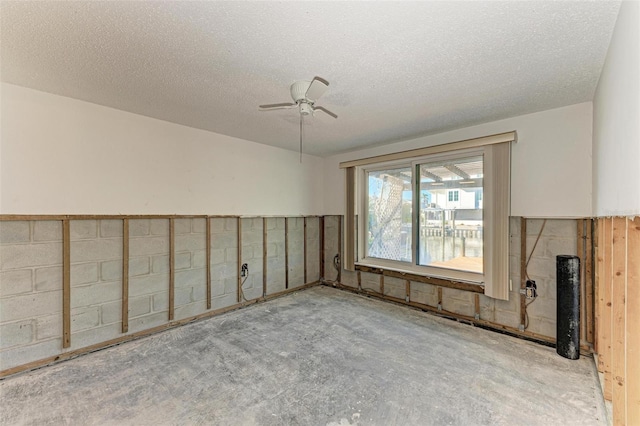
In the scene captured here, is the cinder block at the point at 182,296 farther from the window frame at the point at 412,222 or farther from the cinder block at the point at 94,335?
the window frame at the point at 412,222

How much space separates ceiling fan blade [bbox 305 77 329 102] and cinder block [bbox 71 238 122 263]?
270 cm

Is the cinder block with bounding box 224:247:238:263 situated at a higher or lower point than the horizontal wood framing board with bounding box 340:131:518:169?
lower

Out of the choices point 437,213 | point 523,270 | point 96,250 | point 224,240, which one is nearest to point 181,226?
point 224,240

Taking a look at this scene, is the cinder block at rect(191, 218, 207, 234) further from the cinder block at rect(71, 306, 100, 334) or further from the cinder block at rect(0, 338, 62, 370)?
the cinder block at rect(0, 338, 62, 370)

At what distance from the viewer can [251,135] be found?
13.2 feet

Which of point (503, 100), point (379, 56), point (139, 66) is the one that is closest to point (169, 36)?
point (139, 66)

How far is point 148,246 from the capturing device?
3.25 m

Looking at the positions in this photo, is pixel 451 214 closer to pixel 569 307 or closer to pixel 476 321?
pixel 476 321

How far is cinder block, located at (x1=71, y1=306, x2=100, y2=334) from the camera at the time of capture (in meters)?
2.72

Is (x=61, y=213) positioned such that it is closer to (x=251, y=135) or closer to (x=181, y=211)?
(x=181, y=211)

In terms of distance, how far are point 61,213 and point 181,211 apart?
116 cm

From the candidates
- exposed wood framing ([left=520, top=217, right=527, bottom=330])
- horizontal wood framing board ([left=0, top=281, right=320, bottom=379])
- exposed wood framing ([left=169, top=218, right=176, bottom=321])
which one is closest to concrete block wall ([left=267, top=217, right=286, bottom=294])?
horizontal wood framing board ([left=0, top=281, right=320, bottom=379])

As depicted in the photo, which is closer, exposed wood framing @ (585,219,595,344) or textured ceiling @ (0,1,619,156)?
textured ceiling @ (0,1,619,156)

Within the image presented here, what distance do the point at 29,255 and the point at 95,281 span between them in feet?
1.92
